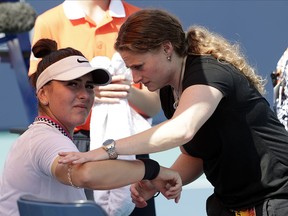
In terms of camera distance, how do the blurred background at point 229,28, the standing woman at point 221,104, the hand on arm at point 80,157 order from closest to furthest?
1. the hand on arm at point 80,157
2. the standing woman at point 221,104
3. the blurred background at point 229,28

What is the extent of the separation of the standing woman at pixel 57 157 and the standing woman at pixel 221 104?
0.60 ft

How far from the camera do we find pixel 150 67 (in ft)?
9.78

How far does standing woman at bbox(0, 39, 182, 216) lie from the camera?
2623 millimetres

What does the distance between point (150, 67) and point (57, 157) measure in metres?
0.55

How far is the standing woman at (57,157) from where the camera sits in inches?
103

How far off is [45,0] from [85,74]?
5.48 metres

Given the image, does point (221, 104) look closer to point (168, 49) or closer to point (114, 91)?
point (168, 49)

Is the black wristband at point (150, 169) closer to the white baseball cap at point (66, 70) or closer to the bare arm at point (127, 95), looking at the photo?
the white baseball cap at point (66, 70)

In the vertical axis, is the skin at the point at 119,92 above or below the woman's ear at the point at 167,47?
below

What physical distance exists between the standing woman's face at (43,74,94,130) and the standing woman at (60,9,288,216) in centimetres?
22

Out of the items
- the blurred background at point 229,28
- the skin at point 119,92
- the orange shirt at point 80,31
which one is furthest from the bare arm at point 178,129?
the blurred background at point 229,28

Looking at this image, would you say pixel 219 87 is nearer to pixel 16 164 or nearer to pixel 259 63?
pixel 16 164

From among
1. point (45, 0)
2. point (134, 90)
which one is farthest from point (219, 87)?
point (45, 0)

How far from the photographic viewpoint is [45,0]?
827cm
